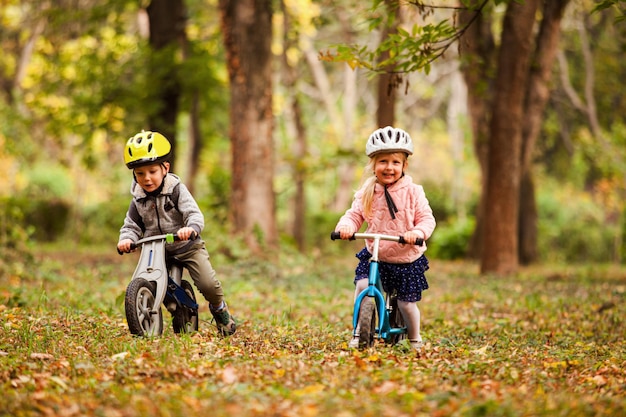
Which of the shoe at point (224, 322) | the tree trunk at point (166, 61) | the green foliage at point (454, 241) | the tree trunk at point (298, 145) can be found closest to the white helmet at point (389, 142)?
the shoe at point (224, 322)

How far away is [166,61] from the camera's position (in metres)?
19.8

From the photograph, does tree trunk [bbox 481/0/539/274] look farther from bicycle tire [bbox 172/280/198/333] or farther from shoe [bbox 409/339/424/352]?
bicycle tire [bbox 172/280/198/333]

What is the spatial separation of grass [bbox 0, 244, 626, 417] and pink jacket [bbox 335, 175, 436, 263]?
791 mm

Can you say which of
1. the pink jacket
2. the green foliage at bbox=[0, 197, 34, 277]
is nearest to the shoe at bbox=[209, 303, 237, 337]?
the pink jacket

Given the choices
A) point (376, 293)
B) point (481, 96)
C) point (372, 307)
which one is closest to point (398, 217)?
point (376, 293)

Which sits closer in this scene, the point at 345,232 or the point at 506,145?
the point at 345,232

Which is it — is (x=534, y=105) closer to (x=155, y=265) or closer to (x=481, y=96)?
(x=481, y=96)

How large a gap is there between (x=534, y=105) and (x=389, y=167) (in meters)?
13.4

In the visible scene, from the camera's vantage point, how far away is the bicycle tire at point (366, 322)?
6.41 metres

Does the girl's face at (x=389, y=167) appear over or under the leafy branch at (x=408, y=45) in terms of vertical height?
under

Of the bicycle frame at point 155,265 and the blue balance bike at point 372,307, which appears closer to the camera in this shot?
the blue balance bike at point 372,307

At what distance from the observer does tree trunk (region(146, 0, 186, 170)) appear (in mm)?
19781

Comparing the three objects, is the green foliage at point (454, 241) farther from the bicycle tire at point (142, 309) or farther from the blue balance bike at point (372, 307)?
the bicycle tire at point (142, 309)

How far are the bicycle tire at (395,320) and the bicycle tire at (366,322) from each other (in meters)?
0.59
